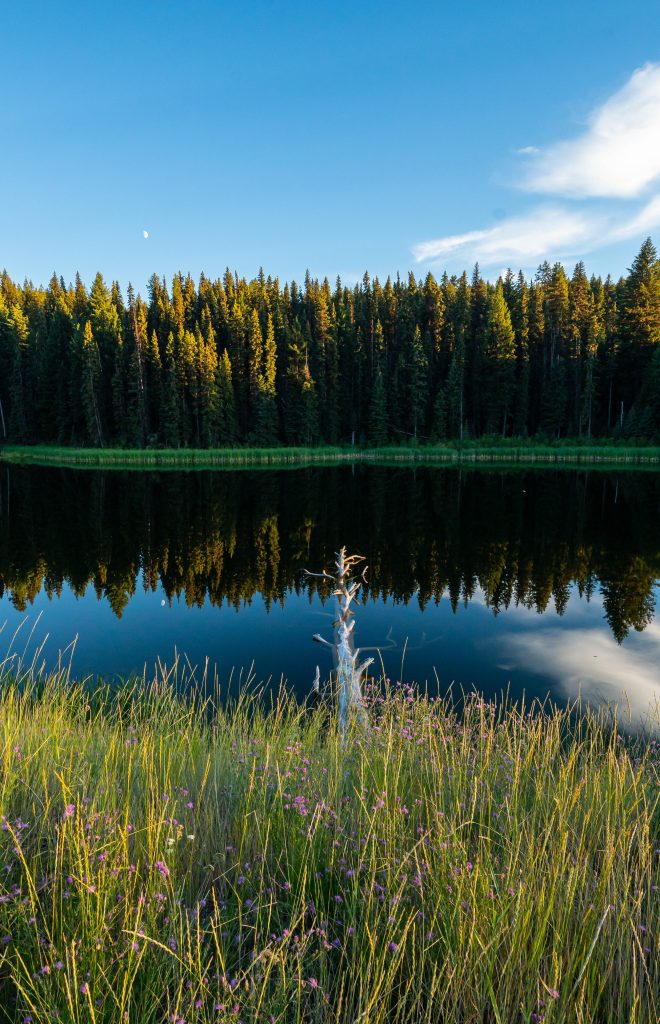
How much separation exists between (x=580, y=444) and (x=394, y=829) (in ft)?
202

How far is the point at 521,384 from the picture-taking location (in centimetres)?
6250

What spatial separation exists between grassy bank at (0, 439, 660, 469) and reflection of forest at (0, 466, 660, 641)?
627 inches

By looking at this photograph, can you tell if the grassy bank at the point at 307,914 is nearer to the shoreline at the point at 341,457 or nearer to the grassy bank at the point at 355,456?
the shoreline at the point at 341,457

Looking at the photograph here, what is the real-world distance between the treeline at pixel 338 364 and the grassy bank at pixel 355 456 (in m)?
3.28

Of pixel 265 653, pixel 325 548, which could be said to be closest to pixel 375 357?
pixel 325 548

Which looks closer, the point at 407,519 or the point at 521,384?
the point at 407,519

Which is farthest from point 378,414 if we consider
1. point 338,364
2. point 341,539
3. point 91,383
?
point 341,539

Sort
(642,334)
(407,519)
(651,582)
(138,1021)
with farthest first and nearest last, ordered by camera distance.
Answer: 1. (642,334)
2. (407,519)
3. (651,582)
4. (138,1021)

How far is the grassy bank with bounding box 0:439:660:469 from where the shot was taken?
52125mm

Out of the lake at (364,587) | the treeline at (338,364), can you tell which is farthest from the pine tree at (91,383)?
the lake at (364,587)

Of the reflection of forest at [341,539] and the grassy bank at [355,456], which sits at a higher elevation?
the grassy bank at [355,456]

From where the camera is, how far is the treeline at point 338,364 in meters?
60.7

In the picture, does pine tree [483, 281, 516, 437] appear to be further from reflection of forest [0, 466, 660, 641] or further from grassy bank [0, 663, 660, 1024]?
grassy bank [0, 663, 660, 1024]

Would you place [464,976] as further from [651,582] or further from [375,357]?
[375,357]
